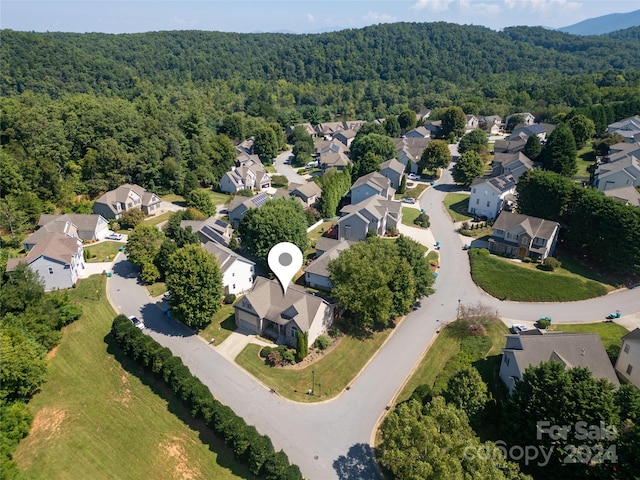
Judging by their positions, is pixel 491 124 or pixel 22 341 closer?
Result: pixel 22 341

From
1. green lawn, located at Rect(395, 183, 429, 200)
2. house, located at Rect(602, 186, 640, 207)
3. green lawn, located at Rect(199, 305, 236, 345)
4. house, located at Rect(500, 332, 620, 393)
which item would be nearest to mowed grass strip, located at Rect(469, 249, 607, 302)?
house, located at Rect(500, 332, 620, 393)

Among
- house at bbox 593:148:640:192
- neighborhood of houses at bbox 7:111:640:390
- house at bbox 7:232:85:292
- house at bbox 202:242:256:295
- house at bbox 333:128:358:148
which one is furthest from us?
house at bbox 333:128:358:148

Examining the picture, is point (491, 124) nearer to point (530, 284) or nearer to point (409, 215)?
point (409, 215)

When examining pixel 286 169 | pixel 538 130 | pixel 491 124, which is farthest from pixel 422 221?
pixel 491 124

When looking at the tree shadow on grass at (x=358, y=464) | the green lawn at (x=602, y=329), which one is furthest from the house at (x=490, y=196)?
the tree shadow on grass at (x=358, y=464)

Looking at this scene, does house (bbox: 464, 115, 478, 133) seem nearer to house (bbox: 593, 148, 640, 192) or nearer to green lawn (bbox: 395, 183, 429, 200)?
green lawn (bbox: 395, 183, 429, 200)

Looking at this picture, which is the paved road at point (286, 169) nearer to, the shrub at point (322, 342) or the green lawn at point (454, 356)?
the shrub at point (322, 342)
